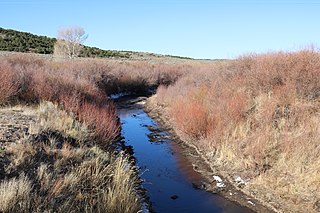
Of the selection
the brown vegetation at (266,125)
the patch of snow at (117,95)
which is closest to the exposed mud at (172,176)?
the brown vegetation at (266,125)

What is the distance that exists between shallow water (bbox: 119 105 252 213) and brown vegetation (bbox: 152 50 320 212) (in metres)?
0.94

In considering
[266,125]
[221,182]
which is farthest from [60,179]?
[266,125]

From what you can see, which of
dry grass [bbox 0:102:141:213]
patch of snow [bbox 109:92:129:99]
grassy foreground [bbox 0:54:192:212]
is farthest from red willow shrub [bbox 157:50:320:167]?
patch of snow [bbox 109:92:129:99]

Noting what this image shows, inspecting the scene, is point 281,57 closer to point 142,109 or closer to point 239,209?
point 239,209

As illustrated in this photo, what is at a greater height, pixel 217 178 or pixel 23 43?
pixel 23 43

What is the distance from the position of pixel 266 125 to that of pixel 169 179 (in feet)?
12.9

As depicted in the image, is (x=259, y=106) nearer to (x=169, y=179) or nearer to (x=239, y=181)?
(x=239, y=181)

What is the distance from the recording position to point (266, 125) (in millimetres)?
11469

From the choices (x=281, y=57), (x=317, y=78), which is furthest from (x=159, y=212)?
(x=281, y=57)

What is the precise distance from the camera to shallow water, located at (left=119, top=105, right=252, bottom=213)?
326 inches

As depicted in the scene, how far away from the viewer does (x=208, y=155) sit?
11.9 m

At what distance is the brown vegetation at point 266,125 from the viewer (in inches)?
343

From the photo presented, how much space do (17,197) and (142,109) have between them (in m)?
18.6

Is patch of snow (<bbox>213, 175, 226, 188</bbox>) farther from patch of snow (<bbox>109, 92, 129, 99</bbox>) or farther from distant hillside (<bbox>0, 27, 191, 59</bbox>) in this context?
distant hillside (<bbox>0, 27, 191, 59</bbox>)
